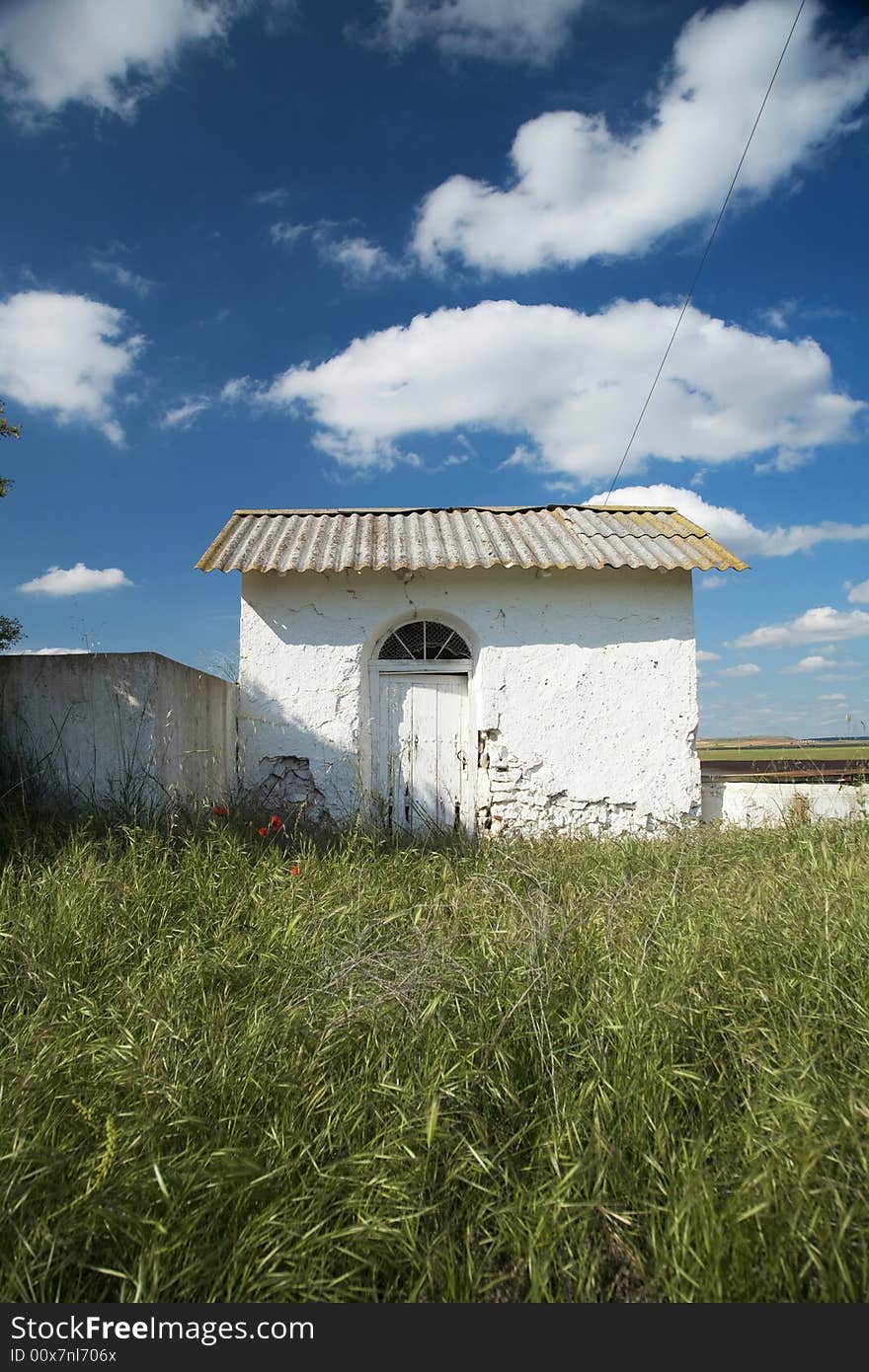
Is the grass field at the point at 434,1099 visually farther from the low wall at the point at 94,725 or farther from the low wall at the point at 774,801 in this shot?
the low wall at the point at 774,801

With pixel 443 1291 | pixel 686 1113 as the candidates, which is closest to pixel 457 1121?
pixel 443 1291

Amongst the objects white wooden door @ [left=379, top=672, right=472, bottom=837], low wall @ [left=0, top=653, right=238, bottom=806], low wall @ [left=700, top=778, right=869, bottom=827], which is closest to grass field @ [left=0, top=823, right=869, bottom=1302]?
low wall @ [left=0, top=653, right=238, bottom=806]

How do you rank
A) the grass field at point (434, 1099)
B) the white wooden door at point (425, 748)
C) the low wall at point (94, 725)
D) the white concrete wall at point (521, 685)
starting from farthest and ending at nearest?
the white wooden door at point (425, 748), the white concrete wall at point (521, 685), the low wall at point (94, 725), the grass field at point (434, 1099)

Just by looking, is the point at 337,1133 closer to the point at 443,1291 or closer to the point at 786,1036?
the point at 443,1291

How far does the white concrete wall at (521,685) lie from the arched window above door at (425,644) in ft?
0.46

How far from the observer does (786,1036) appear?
2654 millimetres

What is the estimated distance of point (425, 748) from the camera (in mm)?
7746

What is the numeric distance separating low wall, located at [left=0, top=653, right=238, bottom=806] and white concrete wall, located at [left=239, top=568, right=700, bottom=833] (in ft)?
5.33

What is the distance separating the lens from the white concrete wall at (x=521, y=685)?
24.6ft

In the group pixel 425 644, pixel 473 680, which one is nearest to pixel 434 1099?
pixel 473 680

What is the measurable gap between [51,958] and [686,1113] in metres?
2.62

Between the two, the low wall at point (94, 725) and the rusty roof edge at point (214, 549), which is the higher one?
the rusty roof edge at point (214, 549)

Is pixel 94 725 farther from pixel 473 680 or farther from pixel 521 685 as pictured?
pixel 521 685

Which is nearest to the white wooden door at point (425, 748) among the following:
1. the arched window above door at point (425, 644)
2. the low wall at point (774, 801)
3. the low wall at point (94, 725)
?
the arched window above door at point (425, 644)
